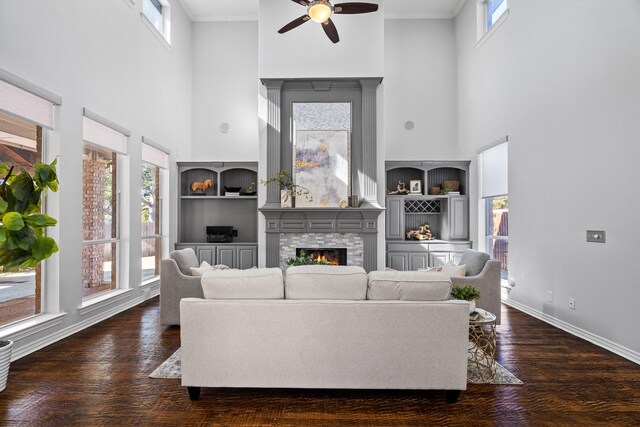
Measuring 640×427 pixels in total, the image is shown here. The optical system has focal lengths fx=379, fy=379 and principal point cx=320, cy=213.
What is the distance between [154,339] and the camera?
12.6 feet

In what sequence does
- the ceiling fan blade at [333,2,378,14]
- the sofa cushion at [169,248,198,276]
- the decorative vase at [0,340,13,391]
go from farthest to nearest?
1. the sofa cushion at [169,248,198,276]
2. the ceiling fan blade at [333,2,378,14]
3. the decorative vase at [0,340,13,391]

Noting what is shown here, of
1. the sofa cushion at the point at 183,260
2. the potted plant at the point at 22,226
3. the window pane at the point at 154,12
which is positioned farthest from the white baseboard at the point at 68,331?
the window pane at the point at 154,12

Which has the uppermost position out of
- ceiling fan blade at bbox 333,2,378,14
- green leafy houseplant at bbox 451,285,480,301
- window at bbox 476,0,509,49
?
window at bbox 476,0,509,49

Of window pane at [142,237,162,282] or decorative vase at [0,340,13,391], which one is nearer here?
decorative vase at [0,340,13,391]

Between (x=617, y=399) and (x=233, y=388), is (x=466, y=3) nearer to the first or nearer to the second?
(x=617, y=399)

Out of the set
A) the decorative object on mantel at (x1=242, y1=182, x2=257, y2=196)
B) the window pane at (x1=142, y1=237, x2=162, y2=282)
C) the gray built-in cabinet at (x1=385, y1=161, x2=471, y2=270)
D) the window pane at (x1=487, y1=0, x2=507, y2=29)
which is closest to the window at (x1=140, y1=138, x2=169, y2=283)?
the window pane at (x1=142, y1=237, x2=162, y2=282)

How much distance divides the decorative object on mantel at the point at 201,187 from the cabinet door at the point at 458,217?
14.8ft

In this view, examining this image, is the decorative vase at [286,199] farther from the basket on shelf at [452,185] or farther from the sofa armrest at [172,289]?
the basket on shelf at [452,185]

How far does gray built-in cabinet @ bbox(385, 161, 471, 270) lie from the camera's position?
6797mm

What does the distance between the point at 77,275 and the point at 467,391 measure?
4.00m

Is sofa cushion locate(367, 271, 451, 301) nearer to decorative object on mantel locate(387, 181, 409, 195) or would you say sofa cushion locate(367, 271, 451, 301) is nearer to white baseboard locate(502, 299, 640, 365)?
white baseboard locate(502, 299, 640, 365)

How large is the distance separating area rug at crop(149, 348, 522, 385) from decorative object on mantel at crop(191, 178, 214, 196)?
4.40 meters

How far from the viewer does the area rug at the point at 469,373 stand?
2.84 meters

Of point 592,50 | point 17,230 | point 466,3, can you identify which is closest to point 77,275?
point 17,230
